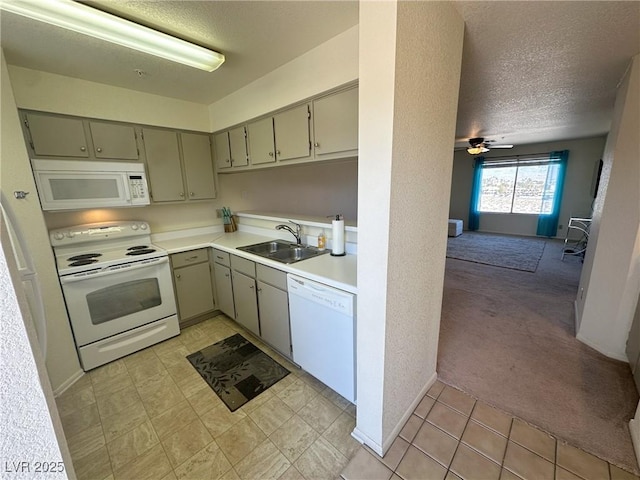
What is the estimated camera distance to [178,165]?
2.88 metres

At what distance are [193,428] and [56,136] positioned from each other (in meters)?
2.54

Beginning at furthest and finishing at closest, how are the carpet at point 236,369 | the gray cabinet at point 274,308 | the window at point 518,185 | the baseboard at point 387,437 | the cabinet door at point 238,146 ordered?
the window at point 518,185 < the cabinet door at point 238,146 < the gray cabinet at point 274,308 < the carpet at point 236,369 < the baseboard at point 387,437

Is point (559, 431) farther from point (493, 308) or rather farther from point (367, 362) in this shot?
point (493, 308)

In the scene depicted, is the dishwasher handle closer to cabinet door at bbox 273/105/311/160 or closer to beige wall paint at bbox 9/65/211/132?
cabinet door at bbox 273/105/311/160

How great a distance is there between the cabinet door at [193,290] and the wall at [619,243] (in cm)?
363

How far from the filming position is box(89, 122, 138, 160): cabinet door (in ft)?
7.77

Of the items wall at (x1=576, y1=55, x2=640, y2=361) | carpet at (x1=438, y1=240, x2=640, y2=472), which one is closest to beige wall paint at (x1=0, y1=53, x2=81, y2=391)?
carpet at (x1=438, y1=240, x2=640, y2=472)

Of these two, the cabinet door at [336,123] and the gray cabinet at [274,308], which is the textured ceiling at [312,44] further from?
the gray cabinet at [274,308]

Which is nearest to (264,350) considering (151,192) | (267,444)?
(267,444)

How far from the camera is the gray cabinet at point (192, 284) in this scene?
8.63 feet

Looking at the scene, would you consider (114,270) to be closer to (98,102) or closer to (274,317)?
(274,317)

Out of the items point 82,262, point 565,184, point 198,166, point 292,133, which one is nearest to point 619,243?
point 292,133

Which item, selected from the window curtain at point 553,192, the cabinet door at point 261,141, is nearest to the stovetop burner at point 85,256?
the cabinet door at point 261,141

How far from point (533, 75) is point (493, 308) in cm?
234
